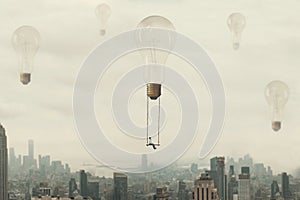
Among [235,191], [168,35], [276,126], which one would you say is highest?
[168,35]

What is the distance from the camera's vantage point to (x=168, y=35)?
163 inches

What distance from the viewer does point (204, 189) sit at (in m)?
9.49

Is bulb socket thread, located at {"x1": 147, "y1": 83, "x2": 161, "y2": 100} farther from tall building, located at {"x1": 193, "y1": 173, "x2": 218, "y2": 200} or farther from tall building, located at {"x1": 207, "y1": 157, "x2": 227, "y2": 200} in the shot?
tall building, located at {"x1": 193, "y1": 173, "x2": 218, "y2": 200}

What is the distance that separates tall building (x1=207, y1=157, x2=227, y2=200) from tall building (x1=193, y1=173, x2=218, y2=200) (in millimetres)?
109

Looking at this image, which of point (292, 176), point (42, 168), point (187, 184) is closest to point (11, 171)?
point (42, 168)

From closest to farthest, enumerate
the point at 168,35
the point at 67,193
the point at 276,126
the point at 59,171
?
the point at 168,35, the point at 276,126, the point at 59,171, the point at 67,193

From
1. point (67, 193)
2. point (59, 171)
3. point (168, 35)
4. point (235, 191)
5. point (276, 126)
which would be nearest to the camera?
point (168, 35)

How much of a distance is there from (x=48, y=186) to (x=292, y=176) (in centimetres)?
383

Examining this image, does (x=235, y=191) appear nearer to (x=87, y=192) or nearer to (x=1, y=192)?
(x=87, y=192)

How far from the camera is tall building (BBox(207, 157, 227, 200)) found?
8969 millimetres

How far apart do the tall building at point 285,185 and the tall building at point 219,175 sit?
3.45 ft

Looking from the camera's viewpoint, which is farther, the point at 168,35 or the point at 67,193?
the point at 67,193

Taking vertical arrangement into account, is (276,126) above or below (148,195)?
above

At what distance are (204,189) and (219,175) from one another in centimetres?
54
